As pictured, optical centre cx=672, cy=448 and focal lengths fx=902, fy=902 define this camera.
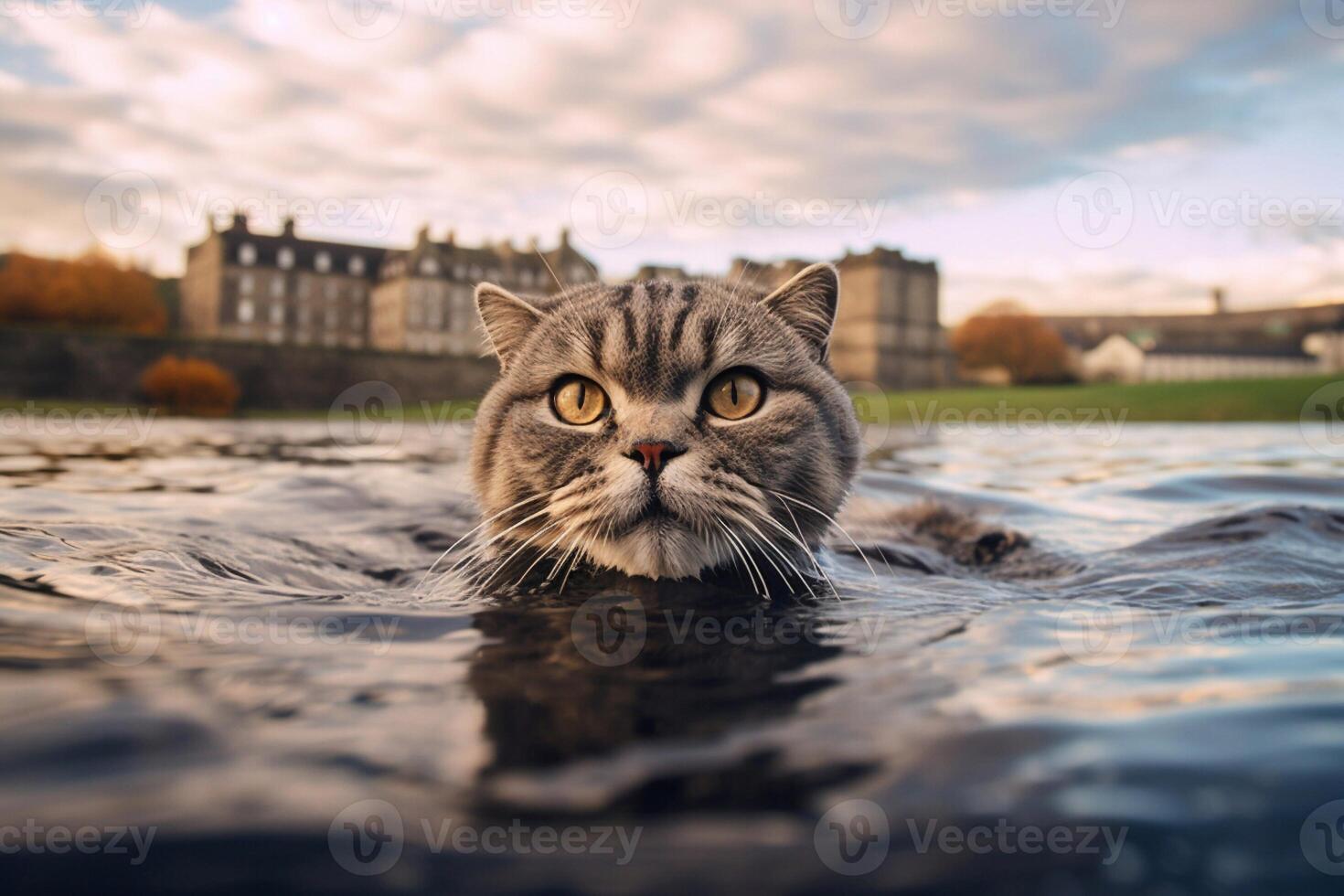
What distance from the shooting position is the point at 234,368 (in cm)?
4034

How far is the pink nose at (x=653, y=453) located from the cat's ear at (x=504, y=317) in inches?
48.6

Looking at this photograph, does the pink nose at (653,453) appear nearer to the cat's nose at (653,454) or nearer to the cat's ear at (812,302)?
the cat's nose at (653,454)

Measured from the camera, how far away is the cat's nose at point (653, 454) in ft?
8.67

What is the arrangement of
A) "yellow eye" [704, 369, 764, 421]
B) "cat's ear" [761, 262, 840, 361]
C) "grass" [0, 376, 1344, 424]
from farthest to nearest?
"grass" [0, 376, 1344, 424] → "cat's ear" [761, 262, 840, 361] → "yellow eye" [704, 369, 764, 421]

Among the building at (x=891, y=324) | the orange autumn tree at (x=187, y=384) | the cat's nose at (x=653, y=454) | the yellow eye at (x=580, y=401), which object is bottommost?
the cat's nose at (x=653, y=454)

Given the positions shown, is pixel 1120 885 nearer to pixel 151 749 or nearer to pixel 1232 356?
pixel 151 749

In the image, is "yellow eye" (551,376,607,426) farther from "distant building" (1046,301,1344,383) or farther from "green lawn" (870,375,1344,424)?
"distant building" (1046,301,1344,383)

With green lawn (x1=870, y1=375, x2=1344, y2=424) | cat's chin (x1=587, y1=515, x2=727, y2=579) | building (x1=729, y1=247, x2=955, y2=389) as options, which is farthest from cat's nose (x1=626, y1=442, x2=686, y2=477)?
building (x1=729, y1=247, x2=955, y2=389)

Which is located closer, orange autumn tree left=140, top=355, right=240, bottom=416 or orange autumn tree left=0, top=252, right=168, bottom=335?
orange autumn tree left=140, top=355, right=240, bottom=416

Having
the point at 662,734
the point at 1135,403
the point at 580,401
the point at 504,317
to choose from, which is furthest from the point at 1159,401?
the point at 662,734

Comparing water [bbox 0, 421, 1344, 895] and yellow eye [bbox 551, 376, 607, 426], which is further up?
yellow eye [bbox 551, 376, 607, 426]

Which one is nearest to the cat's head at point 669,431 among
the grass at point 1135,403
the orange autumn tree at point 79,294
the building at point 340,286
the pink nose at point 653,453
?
the pink nose at point 653,453

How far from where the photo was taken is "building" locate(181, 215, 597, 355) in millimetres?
59375

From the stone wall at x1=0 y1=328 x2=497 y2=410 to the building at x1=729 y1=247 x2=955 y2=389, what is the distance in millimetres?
21815
